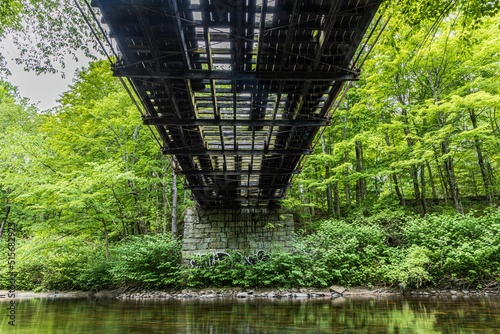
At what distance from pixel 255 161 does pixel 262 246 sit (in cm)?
519

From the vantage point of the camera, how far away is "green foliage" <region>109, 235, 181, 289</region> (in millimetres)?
12211

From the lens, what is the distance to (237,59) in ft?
14.9

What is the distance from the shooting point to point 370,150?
55.3 ft

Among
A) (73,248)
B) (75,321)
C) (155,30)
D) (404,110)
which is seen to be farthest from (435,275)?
(73,248)

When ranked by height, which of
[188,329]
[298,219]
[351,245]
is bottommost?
[188,329]

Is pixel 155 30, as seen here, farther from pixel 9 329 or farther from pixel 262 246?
pixel 262 246

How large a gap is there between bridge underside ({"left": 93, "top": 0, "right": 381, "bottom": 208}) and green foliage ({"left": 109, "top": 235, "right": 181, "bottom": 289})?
6222mm

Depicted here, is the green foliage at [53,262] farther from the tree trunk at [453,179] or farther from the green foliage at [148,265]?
the tree trunk at [453,179]

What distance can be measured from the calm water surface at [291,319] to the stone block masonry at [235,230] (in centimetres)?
495

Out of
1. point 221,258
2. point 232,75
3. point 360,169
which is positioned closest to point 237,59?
point 232,75

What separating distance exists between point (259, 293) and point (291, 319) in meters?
5.40

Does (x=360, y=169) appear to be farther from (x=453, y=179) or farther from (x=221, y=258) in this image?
(x=221, y=258)

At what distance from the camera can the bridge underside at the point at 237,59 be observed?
12.3ft

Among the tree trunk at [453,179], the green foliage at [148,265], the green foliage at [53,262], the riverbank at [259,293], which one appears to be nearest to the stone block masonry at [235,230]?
the green foliage at [148,265]
